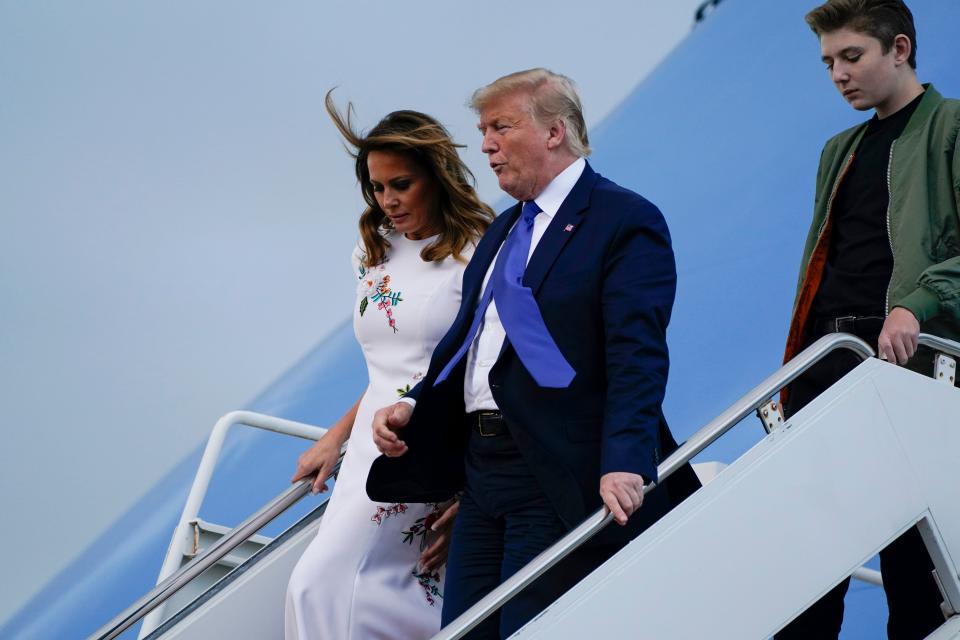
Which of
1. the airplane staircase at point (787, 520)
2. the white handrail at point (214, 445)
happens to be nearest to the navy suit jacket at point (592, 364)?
the airplane staircase at point (787, 520)

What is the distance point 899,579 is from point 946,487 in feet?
0.78

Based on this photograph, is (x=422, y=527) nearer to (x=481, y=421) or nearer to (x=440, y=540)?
(x=440, y=540)

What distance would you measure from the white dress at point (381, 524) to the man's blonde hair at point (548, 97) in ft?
1.77

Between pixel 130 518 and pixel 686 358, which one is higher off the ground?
pixel 130 518

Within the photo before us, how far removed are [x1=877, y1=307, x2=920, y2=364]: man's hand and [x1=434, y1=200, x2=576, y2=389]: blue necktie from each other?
655mm

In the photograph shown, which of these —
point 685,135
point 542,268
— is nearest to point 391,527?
point 542,268

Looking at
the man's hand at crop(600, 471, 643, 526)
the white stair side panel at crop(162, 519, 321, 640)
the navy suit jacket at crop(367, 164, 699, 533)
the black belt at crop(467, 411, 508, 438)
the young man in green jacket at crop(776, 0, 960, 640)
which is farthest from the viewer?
the white stair side panel at crop(162, 519, 321, 640)

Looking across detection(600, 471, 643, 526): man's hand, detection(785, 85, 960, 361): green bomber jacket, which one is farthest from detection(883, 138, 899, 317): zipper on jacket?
detection(600, 471, 643, 526): man's hand

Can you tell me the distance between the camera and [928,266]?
8.09ft

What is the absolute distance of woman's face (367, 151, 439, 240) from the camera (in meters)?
2.80

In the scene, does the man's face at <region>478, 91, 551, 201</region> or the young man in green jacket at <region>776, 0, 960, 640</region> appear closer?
the man's face at <region>478, 91, 551, 201</region>

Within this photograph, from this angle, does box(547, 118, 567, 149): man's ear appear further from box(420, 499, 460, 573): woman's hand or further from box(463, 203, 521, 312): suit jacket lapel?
box(420, 499, 460, 573): woman's hand

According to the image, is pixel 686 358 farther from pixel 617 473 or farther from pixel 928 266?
pixel 617 473

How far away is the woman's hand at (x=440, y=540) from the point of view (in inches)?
109
